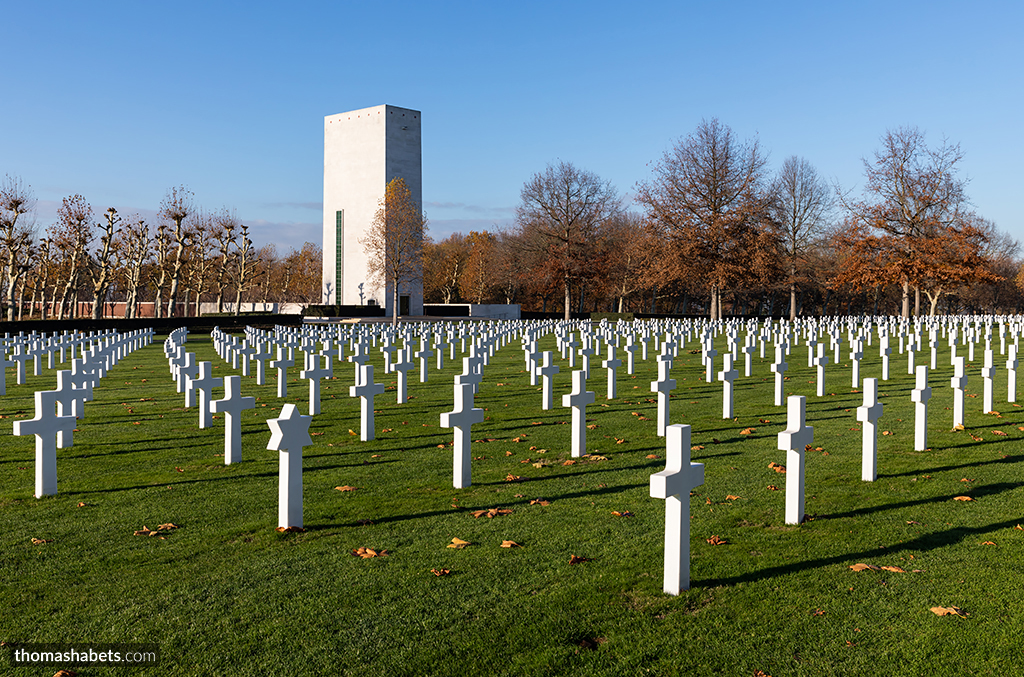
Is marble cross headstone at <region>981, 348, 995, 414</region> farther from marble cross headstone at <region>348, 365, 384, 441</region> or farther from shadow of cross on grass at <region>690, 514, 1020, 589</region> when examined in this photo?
marble cross headstone at <region>348, 365, 384, 441</region>

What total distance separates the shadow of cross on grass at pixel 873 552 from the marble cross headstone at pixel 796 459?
2.15 feet

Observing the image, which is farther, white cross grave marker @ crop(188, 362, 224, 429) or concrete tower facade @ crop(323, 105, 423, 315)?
concrete tower facade @ crop(323, 105, 423, 315)

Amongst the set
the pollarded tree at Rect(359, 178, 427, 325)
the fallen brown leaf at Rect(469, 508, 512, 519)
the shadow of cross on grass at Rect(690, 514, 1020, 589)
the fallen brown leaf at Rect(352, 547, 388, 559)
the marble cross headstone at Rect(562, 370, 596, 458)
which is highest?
the pollarded tree at Rect(359, 178, 427, 325)

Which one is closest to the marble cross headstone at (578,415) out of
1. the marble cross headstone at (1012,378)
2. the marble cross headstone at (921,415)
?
the marble cross headstone at (921,415)

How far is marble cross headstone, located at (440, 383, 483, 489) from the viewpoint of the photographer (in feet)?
21.6

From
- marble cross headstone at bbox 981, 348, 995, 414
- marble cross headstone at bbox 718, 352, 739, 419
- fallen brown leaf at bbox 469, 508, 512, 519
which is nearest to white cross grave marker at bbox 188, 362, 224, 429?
fallen brown leaf at bbox 469, 508, 512, 519

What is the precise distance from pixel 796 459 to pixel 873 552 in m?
0.83

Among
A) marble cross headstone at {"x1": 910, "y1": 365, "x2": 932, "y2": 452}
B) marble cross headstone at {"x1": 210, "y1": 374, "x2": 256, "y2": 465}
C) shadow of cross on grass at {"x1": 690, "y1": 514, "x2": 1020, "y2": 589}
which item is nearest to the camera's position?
shadow of cross on grass at {"x1": 690, "y1": 514, "x2": 1020, "y2": 589}

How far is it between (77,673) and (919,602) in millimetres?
4133

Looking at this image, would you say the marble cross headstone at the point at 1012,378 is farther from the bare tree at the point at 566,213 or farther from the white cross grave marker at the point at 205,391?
the bare tree at the point at 566,213

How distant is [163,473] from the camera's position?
7473 mm

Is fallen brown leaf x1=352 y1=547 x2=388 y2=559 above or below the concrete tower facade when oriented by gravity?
below

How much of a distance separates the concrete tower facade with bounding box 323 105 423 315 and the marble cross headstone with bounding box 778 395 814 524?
58.5m

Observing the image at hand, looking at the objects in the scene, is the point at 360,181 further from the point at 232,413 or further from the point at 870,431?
the point at 870,431
